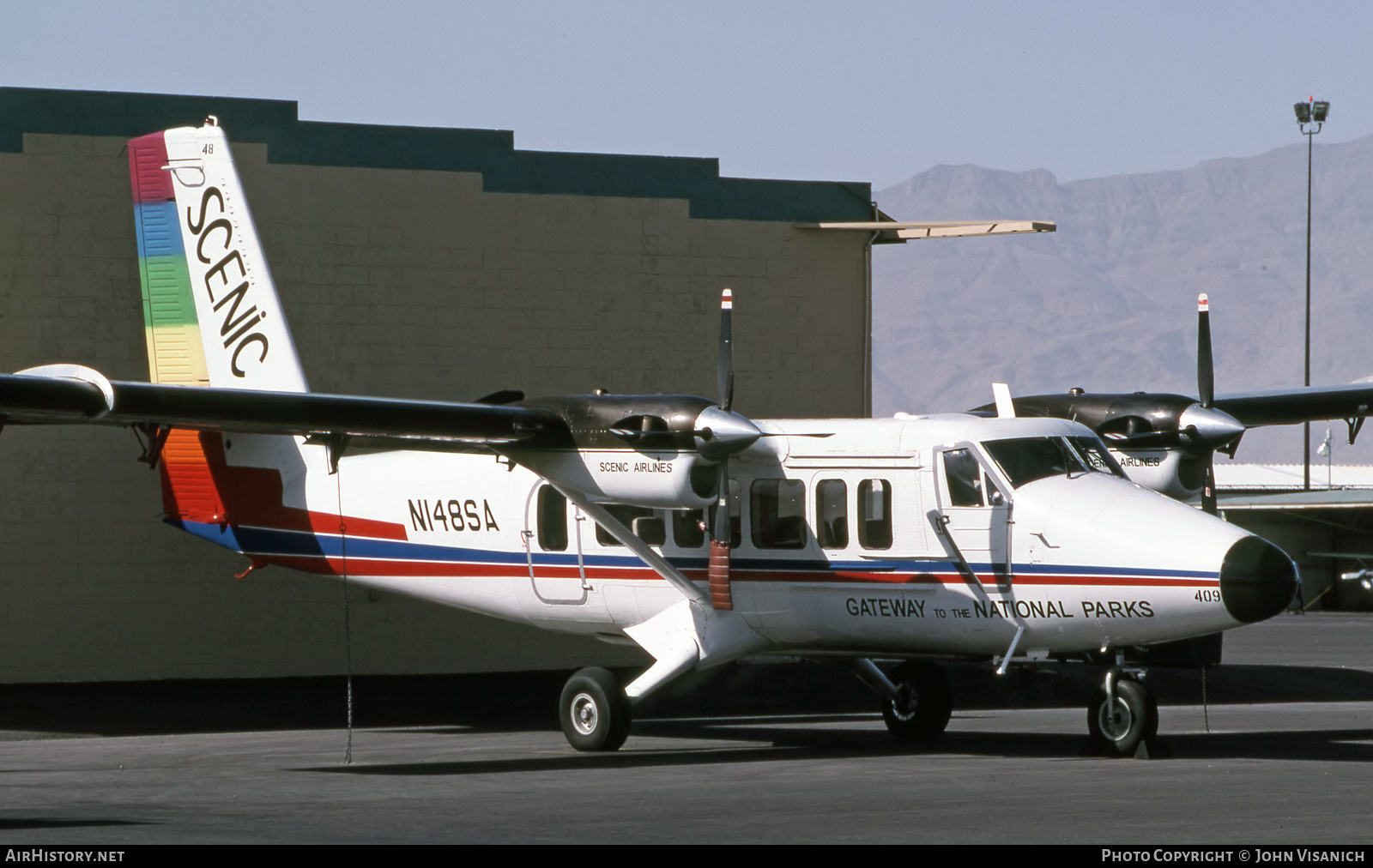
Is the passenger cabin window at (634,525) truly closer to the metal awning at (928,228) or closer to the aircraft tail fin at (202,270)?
the aircraft tail fin at (202,270)

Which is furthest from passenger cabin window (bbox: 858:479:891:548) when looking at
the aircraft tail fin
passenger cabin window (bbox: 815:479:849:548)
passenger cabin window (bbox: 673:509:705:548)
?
the aircraft tail fin

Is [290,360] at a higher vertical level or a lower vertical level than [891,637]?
higher

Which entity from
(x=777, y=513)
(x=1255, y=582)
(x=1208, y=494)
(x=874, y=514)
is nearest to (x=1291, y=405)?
(x=1208, y=494)

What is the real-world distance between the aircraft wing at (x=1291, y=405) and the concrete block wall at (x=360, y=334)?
18.5 feet

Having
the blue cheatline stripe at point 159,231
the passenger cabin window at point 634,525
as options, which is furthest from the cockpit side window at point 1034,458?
the blue cheatline stripe at point 159,231

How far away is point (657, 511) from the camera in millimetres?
16031

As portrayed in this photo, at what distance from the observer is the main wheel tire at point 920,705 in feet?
53.9

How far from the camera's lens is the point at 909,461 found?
14906mm

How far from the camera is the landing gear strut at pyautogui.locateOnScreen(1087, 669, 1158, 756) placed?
46.6ft

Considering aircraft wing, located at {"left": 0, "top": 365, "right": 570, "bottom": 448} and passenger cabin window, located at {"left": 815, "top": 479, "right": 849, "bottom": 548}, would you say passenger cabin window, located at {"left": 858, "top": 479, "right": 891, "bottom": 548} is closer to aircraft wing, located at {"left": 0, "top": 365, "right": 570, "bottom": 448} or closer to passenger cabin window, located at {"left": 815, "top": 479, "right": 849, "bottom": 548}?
passenger cabin window, located at {"left": 815, "top": 479, "right": 849, "bottom": 548}

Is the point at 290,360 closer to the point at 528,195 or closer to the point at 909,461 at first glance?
the point at 528,195

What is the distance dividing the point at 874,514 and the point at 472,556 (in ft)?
13.1

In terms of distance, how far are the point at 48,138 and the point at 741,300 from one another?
788 cm
